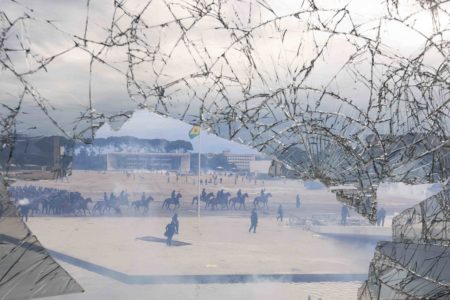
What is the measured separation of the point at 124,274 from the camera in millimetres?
5328

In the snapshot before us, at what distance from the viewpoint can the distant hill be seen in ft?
12.7

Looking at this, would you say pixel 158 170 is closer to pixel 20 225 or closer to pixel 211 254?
pixel 211 254

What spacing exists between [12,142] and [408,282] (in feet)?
8.07

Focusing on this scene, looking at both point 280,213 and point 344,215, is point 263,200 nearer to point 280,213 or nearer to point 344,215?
point 280,213

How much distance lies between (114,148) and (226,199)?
197 centimetres

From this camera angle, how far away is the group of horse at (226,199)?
5.74 m

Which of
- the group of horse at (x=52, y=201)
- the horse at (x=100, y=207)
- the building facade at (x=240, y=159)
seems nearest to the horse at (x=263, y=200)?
the building facade at (x=240, y=159)

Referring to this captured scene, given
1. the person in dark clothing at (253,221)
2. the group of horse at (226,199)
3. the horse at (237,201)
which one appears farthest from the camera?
the person in dark clothing at (253,221)

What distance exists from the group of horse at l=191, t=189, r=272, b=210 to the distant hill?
48.3 inches

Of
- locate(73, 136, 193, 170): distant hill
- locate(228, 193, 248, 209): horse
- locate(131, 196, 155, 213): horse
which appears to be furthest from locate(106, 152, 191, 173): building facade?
locate(228, 193, 248, 209): horse

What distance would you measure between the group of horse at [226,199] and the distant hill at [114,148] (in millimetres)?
1228

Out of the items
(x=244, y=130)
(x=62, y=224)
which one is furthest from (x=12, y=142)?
(x=62, y=224)

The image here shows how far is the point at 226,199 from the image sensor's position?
233 inches

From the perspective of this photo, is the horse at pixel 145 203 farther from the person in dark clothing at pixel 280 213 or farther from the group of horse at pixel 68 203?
the person in dark clothing at pixel 280 213
